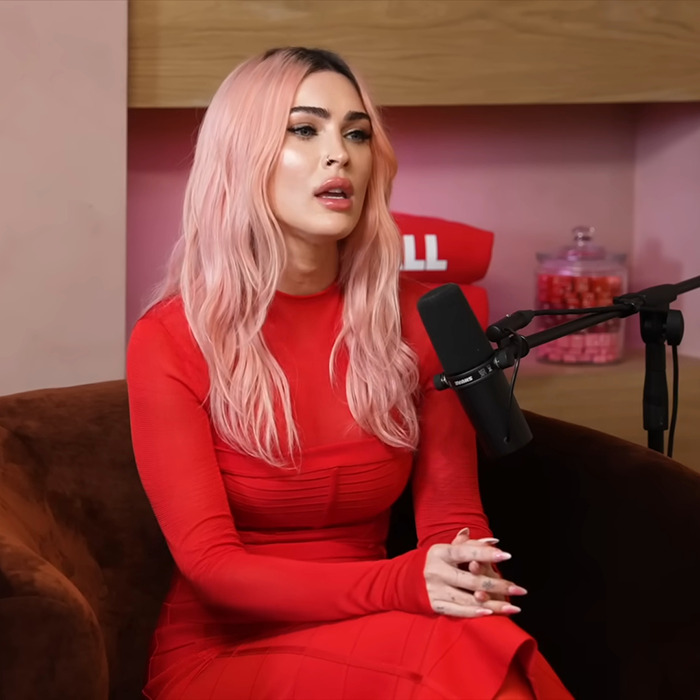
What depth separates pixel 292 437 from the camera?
1.32 metres

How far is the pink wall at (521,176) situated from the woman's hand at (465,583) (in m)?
1.27

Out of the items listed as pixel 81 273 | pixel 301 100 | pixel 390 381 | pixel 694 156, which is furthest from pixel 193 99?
pixel 694 156

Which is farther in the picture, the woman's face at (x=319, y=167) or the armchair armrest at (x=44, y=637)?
the woman's face at (x=319, y=167)

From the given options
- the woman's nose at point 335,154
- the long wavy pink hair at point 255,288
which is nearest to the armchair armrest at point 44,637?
the long wavy pink hair at point 255,288

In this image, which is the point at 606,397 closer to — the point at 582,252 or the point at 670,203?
the point at 582,252

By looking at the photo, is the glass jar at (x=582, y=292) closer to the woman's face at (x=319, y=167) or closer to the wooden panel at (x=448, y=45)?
the wooden panel at (x=448, y=45)

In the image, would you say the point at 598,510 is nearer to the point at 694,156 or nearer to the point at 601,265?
the point at 601,265

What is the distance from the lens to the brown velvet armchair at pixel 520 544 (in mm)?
1163

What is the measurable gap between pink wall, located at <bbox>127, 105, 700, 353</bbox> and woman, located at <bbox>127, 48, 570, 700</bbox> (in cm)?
88

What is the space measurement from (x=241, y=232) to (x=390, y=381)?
0.90 ft

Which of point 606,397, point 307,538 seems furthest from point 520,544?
point 606,397

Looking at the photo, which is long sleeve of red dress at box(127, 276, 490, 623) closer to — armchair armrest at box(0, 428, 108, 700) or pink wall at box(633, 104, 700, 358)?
armchair armrest at box(0, 428, 108, 700)

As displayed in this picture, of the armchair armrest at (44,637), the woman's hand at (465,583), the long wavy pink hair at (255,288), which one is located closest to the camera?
the armchair armrest at (44,637)

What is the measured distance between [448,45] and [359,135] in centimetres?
72
